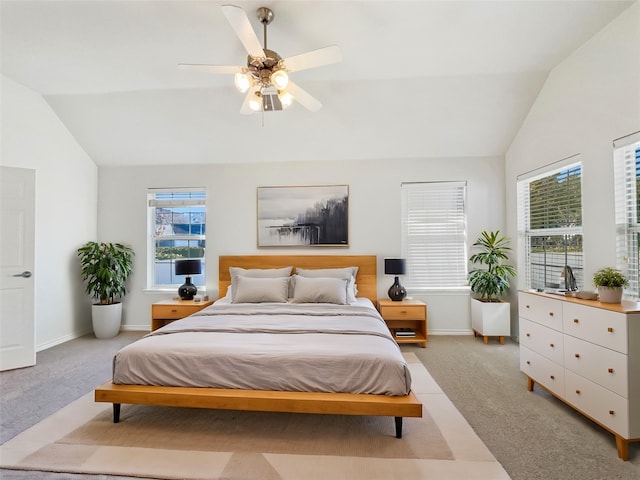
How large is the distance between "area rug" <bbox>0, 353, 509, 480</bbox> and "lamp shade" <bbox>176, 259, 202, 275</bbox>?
204 centimetres

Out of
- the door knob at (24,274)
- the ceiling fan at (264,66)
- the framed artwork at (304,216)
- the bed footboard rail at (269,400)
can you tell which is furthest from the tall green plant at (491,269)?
the door knob at (24,274)

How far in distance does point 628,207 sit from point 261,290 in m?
3.48

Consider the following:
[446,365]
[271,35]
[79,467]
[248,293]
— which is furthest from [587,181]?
[79,467]

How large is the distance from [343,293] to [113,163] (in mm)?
3883

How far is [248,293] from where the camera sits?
3865 mm

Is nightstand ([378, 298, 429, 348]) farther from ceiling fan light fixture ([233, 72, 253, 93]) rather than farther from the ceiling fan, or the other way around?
ceiling fan light fixture ([233, 72, 253, 93])

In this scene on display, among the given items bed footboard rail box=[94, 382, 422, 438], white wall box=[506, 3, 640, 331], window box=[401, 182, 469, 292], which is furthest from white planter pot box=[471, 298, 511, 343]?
bed footboard rail box=[94, 382, 422, 438]

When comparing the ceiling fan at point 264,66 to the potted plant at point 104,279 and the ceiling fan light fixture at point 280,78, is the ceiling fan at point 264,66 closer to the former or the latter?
the ceiling fan light fixture at point 280,78

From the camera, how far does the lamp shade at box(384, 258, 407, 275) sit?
4223mm

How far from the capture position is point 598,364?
2.10 m

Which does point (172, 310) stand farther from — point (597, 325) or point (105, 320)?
point (597, 325)

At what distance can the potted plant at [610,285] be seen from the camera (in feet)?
7.19

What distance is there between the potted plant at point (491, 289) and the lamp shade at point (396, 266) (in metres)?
0.92

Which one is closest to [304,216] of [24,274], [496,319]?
[496,319]
